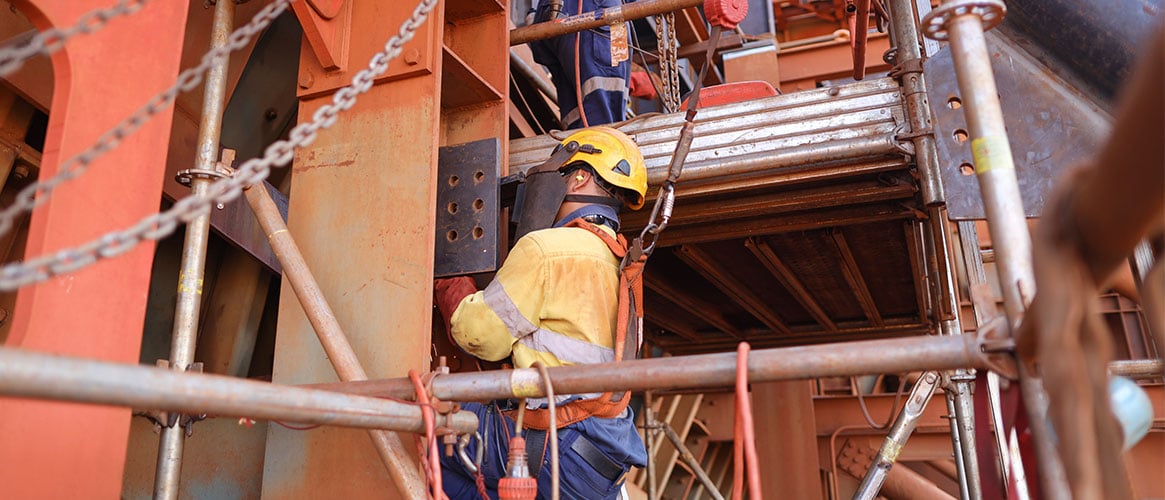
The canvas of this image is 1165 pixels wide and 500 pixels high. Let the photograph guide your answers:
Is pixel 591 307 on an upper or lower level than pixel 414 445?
upper

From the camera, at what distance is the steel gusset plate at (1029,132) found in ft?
9.02

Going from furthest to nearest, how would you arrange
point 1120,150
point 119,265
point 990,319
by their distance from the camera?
1. point 119,265
2. point 990,319
3. point 1120,150

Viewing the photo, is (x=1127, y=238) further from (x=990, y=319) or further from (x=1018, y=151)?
(x=1018, y=151)

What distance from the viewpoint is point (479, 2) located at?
4.13 meters

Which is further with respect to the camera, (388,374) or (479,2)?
(479,2)

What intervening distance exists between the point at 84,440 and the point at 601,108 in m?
3.59

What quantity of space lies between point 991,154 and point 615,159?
6.44 ft

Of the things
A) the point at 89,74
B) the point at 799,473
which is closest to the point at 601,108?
the point at 89,74

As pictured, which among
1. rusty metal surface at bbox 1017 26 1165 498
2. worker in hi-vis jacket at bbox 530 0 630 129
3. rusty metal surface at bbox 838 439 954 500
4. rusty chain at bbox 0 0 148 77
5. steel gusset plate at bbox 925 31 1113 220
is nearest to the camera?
Result: rusty metal surface at bbox 1017 26 1165 498

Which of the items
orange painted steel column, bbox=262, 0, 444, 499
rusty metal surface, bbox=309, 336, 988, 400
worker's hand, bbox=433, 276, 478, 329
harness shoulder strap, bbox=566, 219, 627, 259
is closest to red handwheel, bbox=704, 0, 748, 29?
harness shoulder strap, bbox=566, 219, 627, 259

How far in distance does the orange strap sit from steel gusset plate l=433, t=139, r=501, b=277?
→ 452 mm

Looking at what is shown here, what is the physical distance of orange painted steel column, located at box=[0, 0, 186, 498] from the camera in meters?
2.16

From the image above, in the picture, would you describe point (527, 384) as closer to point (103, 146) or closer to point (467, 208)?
point (103, 146)

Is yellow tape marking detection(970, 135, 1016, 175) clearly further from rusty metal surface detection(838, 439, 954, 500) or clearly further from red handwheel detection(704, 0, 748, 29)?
rusty metal surface detection(838, 439, 954, 500)
